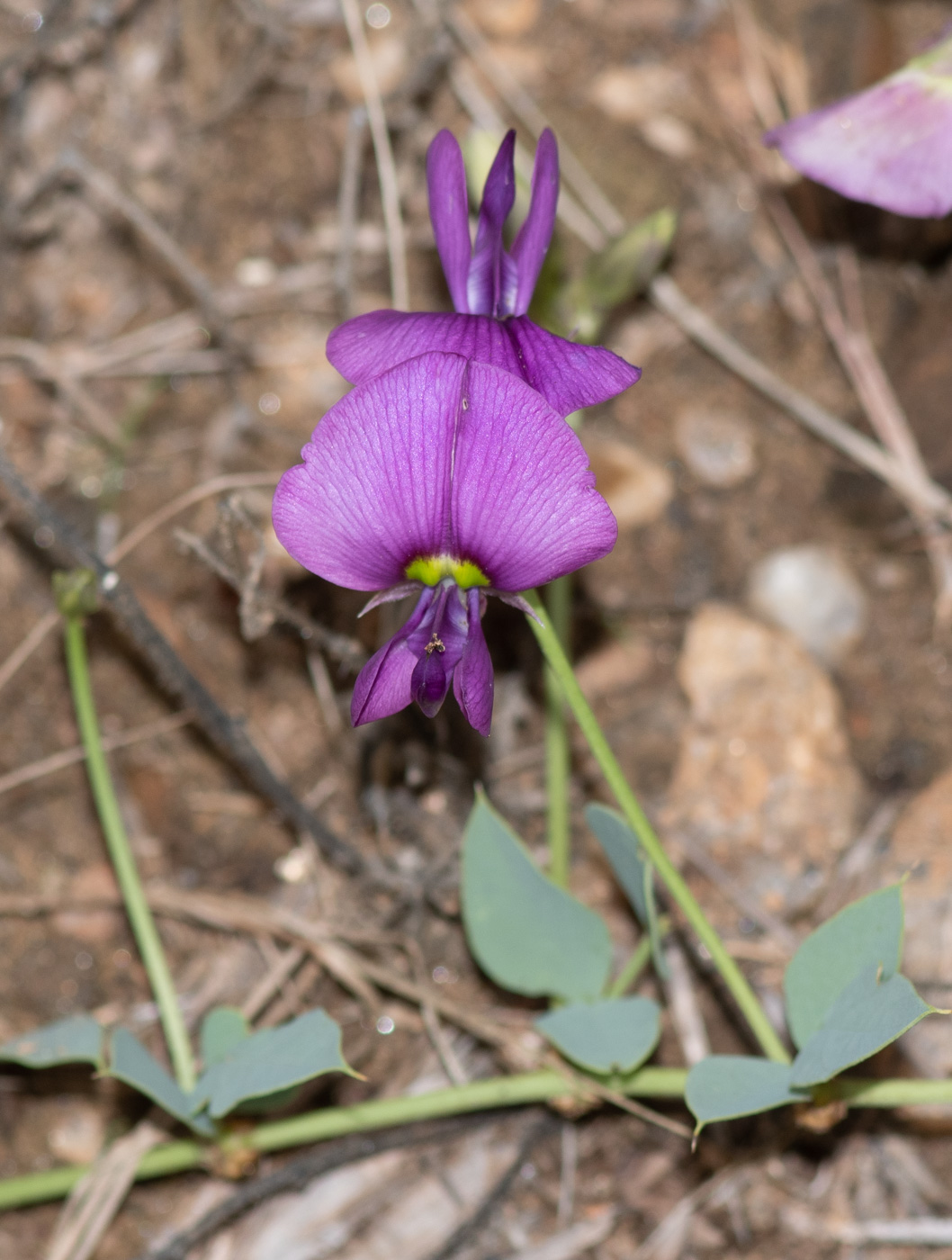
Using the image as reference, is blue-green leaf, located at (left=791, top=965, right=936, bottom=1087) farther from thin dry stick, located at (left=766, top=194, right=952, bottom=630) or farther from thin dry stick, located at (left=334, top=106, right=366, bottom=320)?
thin dry stick, located at (left=334, top=106, right=366, bottom=320)

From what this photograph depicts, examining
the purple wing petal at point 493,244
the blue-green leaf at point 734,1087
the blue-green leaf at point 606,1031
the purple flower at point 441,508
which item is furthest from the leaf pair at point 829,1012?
the purple wing petal at point 493,244

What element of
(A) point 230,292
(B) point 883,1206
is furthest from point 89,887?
(B) point 883,1206

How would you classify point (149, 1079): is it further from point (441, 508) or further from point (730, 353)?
point (730, 353)

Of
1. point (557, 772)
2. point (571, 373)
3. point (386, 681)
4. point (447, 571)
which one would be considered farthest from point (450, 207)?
point (557, 772)

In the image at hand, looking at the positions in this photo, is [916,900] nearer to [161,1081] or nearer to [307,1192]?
[307,1192]

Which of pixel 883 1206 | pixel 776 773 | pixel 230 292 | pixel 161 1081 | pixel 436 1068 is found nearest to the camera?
pixel 161 1081

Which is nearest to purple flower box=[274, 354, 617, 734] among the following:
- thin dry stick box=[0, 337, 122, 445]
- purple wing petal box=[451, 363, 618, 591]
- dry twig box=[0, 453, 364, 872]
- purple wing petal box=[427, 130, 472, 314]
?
purple wing petal box=[451, 363, 618, 591]
